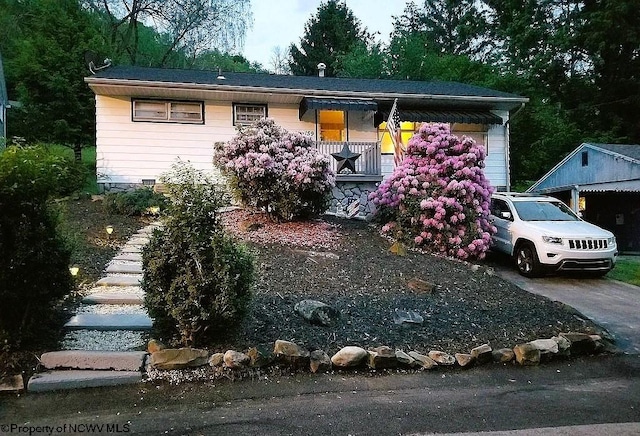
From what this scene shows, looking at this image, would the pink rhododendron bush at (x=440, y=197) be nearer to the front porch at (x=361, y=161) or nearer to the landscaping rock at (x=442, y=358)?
the front porch at (x=361, y=161)

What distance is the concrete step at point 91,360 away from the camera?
3801mm

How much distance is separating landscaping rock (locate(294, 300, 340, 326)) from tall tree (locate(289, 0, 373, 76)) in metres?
31.2

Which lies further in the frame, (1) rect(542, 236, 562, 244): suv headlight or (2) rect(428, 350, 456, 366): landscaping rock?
(1) rect(542, 236, 562, 244): suv headlight

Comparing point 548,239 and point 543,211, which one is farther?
point 543,211

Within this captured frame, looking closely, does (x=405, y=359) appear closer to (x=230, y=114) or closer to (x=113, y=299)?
(x=113, y=299)

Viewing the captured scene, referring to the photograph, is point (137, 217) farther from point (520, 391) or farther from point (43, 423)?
point (520, 391)

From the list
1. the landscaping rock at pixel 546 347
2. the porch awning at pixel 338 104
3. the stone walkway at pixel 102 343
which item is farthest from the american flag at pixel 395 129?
the stone walkway at pixel 102 343

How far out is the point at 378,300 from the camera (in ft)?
19.2

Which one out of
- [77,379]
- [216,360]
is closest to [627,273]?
[216,360]

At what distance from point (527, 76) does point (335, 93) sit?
16.1 metres

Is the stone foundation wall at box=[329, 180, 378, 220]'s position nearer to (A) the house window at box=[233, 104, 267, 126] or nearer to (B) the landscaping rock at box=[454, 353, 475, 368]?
(A) the house window at box=[233, 104, 267, 126]

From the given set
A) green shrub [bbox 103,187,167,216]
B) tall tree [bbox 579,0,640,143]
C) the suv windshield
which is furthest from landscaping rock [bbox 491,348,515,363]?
tall tree [bbox 579,0,640,143]

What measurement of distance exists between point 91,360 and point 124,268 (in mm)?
2766

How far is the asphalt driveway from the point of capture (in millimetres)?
5758
